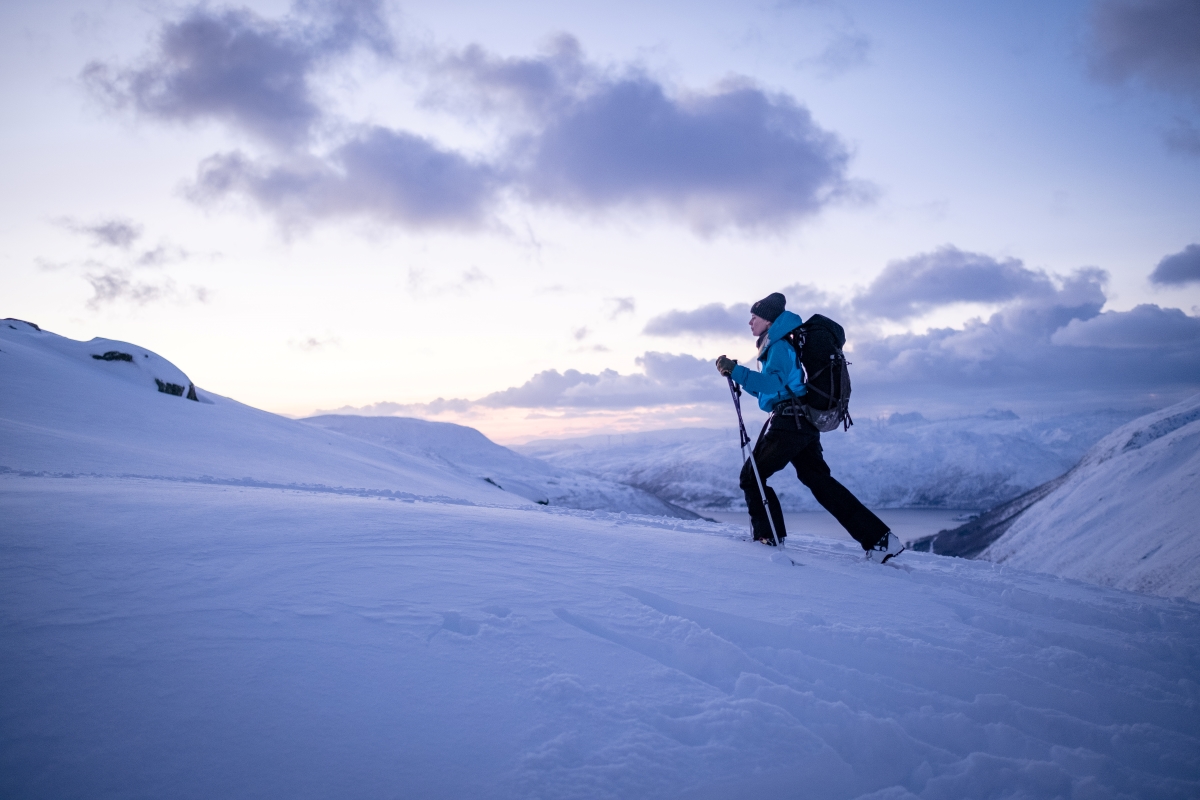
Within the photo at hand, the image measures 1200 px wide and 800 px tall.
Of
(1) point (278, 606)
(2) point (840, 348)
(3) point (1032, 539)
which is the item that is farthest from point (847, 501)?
(3) point (1032, 539)

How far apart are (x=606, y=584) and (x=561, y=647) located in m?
1.04

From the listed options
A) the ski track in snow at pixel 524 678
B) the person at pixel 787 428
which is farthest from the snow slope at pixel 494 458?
the ski track in snow at pixel 524 678

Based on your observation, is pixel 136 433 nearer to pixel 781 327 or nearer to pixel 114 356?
pixel 114 356

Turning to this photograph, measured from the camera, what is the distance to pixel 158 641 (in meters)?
2.71

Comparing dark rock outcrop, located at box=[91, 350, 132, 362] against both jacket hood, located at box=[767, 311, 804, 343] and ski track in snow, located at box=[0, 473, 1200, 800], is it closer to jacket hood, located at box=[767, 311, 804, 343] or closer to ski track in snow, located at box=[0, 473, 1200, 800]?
ski track in snow, located at box=[0, 473, 1200, 800]

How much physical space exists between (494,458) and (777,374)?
9563cm

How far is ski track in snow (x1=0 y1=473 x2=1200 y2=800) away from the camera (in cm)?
222

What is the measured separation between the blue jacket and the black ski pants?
255 mm

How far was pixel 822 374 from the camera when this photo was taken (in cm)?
600

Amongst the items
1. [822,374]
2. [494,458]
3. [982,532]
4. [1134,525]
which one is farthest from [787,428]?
[494,458]

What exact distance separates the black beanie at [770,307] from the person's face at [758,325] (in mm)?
39

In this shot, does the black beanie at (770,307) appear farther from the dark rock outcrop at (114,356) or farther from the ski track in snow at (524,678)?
the dark rock outcrop at (114,356)

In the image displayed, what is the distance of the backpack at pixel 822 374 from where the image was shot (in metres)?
5.95

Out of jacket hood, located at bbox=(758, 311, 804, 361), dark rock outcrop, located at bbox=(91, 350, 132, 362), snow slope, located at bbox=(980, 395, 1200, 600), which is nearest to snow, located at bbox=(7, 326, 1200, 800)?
jacket hood, located at bbox=(758, 311, 804, 361)
